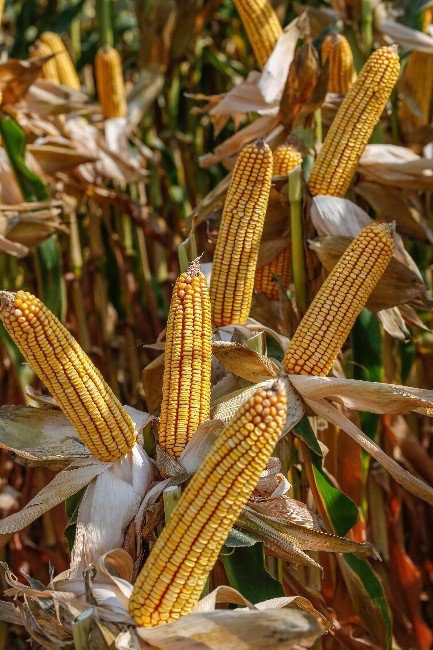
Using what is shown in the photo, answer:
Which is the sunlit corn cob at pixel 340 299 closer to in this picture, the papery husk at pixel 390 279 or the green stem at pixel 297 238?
the papery husk at pixel 390 279

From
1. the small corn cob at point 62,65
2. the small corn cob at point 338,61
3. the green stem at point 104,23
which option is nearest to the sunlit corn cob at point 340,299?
the small corn cob at point 338,61

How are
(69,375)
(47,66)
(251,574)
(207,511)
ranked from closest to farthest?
(207,511) → (69,375) → (251,574) → (47,66)

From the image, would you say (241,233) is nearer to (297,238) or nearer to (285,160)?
(297,238)

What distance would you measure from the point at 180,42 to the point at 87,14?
173cm

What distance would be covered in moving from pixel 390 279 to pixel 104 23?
321 cm

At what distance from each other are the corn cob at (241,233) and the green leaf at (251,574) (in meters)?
0.65

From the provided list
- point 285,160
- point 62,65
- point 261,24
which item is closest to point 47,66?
point 62,65

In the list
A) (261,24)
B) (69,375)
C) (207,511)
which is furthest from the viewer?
(261,24)

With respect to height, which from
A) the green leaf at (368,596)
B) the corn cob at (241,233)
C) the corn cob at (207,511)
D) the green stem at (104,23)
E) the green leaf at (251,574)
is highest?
the green stem at (104,23)

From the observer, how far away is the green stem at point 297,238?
8.42 ft

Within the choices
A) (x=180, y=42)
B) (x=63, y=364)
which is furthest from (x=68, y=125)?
(x=63, y=364)

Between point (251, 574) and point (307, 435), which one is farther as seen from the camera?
point (307, 435)

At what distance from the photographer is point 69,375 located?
5.93 ft

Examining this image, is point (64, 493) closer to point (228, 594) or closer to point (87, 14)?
point (228, 594)
